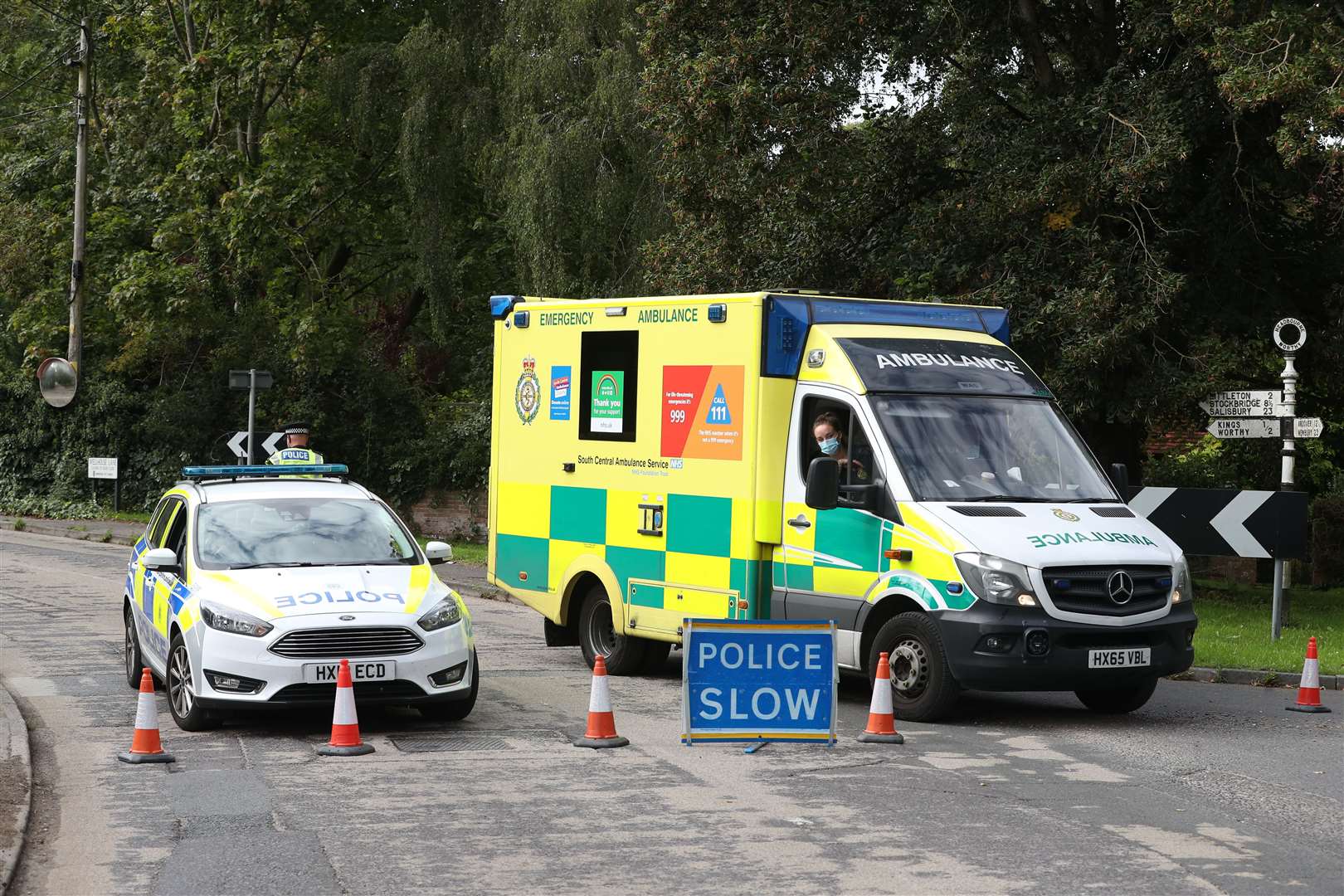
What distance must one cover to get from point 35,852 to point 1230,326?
59.9 ft

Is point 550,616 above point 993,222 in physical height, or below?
below

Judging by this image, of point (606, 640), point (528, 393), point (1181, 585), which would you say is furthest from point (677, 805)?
point (528, 393)

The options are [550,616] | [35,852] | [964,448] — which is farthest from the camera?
[550,616]

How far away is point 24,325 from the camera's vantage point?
37719 mm

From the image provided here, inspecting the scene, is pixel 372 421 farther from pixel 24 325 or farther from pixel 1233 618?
pixel 1233 618

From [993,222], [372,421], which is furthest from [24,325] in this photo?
[993,222]

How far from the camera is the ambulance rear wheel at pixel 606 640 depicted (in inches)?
560

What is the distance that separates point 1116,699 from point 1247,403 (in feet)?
20.8

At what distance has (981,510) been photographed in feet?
38.4

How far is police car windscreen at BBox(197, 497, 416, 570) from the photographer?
38.0 ft

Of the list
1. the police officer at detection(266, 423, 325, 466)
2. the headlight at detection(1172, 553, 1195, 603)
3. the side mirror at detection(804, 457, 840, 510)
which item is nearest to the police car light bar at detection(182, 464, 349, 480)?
the police officer at detection(266, 423, 325, 466)

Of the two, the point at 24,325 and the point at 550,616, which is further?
the point at 24,325

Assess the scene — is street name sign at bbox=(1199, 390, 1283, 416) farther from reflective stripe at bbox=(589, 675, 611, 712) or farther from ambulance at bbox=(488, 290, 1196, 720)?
reflective stripe at bbox=(589, 675, 611, 712)

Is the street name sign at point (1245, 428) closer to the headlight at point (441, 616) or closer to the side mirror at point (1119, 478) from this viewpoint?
the side mirror at point (1119, 478)
